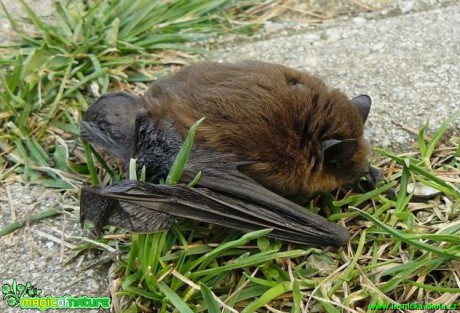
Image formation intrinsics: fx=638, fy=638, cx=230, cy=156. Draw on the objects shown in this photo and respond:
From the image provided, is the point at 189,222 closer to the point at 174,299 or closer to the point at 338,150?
the point at 174,299

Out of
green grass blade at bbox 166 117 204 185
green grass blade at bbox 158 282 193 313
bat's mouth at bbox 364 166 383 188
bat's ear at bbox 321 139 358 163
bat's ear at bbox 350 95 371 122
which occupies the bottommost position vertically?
bat's mouth at bbox 364 166 383 188

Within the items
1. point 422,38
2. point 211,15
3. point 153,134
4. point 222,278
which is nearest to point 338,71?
point 422,38

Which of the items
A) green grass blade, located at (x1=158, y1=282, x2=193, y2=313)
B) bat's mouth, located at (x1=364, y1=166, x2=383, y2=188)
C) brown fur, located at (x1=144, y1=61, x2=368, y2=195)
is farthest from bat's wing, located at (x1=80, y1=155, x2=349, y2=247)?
bat's mouth, located at (x1=364, y1=166, x2=383, y2=188)

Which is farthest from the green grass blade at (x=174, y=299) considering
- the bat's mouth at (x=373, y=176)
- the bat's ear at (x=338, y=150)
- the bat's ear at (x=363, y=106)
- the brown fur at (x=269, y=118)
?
the bat's ear at (x=363, y=106)

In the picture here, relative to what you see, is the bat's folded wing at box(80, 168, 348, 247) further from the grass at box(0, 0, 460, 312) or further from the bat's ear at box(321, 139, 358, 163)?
the bat's ear at box(321, 139, 358, 163)

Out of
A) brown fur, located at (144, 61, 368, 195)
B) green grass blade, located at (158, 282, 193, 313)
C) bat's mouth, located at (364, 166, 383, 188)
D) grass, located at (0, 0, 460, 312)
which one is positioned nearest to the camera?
green grass blade, located at (158, 282, 193, 313)

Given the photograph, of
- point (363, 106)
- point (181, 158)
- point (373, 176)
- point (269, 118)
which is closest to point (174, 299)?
point (181, 158)

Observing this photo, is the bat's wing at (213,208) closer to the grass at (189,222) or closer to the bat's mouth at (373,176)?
the grass at (189,222)

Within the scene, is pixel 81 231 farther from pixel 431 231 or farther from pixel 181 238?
pixel 431 231
